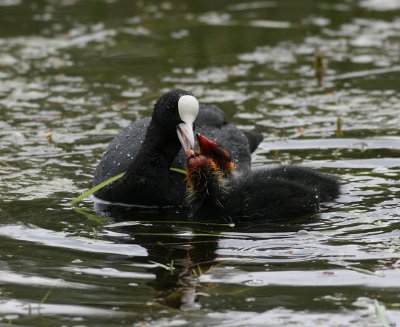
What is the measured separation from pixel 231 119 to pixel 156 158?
8.06ft

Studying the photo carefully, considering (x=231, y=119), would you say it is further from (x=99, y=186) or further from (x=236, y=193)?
(x=236, y=193)

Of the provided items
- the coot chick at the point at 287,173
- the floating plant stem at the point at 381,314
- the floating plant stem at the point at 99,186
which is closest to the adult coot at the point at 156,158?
the floating plant stem at the point at 99,186

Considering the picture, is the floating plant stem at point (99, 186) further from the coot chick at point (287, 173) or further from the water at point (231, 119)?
the coot chick at point (287, 173)

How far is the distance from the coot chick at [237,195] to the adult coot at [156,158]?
0.79ft

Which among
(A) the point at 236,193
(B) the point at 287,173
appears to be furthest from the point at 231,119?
(A) the point at 236,193

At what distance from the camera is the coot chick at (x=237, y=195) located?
5.88 meters

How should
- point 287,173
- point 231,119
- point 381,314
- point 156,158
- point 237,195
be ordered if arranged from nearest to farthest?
point 381,314, point 237,195, point 287,173, point 156,158, point 231,119

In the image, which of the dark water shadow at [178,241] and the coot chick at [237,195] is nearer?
the dark water shadow at [178,241]

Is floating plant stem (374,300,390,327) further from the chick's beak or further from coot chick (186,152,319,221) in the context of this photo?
the chick's beak

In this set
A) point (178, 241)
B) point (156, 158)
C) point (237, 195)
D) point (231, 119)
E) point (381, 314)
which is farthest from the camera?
point (231, 119)

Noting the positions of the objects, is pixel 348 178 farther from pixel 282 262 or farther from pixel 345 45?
pixel 345 45

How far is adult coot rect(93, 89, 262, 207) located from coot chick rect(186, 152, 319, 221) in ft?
0.79

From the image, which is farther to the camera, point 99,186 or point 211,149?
point 99,186

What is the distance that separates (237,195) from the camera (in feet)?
19.4
